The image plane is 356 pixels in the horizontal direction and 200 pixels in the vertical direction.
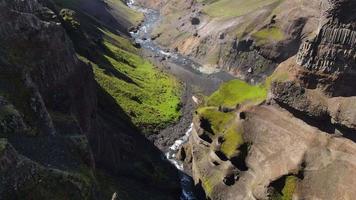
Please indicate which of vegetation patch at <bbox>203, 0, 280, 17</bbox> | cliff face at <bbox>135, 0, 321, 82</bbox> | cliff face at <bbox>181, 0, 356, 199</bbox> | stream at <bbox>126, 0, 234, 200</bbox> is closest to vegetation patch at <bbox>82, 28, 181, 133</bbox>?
stream at <bbox>126, 0, 234, 200</bbox>

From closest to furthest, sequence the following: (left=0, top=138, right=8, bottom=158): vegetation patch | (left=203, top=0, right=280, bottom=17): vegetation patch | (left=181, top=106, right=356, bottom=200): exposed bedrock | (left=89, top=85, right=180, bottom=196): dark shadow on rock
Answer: (left=0, top=138, right=8, bottom=158): vegetation patch
(left=181, top=106, right=356, bottom=200): exposed bedrock
(left=89, top=85, right=180, bottom=196): dark shadow on rock
(left=203, top=0, right=280, bottom=17): vegetation patch

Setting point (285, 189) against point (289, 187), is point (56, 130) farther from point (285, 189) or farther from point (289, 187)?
point (289, 187)

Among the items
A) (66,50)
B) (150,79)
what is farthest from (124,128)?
(150,79)

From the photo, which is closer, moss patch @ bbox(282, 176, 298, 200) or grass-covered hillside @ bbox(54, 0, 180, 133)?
moss patch @ bbox(282, 176, 298, 200)

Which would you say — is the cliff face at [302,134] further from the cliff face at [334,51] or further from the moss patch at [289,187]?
the moss patch at [289,187]

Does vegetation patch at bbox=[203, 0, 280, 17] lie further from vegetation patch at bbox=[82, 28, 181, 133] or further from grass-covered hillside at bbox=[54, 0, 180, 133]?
vegetation patch at bbox=[82, 28, 181, 133]

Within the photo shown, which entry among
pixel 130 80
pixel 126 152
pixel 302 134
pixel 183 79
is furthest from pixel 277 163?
pixel 183 79
